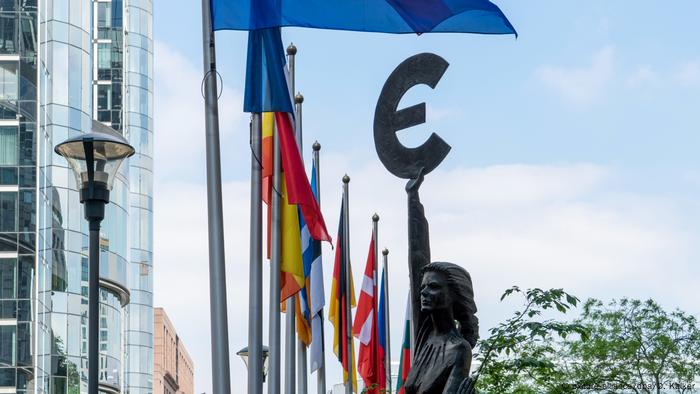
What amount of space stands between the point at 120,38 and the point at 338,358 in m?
50.1

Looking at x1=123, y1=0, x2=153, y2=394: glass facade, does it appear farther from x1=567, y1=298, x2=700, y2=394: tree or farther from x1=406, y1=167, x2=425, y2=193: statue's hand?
x1=406, y1=167, x2=425, y2=193: statue's hand

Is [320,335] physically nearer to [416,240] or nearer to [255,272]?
[255,272]

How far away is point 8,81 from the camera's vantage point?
4488 centimetres

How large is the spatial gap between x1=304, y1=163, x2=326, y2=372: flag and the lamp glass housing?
15.2 feet

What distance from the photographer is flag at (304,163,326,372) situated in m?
21.4

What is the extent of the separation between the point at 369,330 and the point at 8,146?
1993cm

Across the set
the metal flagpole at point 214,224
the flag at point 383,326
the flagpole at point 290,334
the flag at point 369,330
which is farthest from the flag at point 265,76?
the flag at point 383,326

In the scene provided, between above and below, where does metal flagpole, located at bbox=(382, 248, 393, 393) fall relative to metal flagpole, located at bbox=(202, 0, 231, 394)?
above

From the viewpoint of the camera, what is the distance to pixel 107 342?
54.4m

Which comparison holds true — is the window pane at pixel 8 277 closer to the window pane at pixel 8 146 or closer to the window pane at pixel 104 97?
the window pane at pixel 8 146

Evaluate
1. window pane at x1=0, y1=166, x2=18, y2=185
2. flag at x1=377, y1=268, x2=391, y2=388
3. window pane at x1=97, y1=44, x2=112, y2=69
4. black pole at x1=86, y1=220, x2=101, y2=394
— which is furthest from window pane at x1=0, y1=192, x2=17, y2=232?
black pole at x1=86, y1=220, x2=101, y2=394

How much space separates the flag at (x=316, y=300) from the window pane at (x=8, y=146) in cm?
2375

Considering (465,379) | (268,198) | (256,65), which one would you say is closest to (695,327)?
(268,198)

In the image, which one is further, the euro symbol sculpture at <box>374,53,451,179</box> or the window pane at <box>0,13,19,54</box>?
the window pane at <box>0,13,19,54</box>
